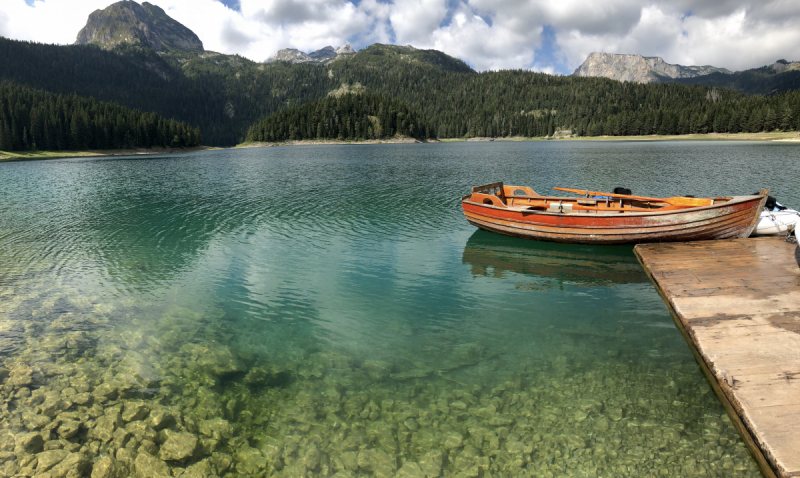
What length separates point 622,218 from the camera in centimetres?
1902

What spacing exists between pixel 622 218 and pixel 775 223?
21.9 ft

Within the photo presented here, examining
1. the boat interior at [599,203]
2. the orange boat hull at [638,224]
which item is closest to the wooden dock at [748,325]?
the orange boat hull at [638,224]

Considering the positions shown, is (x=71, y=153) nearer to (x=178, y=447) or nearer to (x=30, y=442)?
(x=30, y=442)

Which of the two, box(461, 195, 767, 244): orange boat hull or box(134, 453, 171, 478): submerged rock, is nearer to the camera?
box(134, 453, 171, 478): submerged rock

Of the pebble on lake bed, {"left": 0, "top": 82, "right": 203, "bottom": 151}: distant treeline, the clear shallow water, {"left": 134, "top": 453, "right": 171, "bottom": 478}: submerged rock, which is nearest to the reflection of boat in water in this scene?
the clear shallow water

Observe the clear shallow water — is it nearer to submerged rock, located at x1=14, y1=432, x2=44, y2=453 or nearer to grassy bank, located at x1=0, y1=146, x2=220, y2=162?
submerged rock, located at x1=14, y1=432, x2=44, y2=453

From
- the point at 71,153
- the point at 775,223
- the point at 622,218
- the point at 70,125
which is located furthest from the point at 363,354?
the point at 70,125

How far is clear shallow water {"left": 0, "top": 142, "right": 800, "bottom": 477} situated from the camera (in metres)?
7.43

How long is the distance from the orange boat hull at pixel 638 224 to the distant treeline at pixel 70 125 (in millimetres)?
176291

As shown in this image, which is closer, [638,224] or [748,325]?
[748,325]

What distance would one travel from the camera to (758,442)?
6.56 meters

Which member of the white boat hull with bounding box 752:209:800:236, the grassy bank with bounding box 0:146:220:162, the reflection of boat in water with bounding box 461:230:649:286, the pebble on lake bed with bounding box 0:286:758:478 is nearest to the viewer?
the pebble on lake bed with bounding box 0:286:758:478

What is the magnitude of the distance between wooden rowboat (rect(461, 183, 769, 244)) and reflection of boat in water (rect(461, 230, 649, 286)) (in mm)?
592

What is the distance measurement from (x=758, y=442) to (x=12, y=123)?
7632 inches
